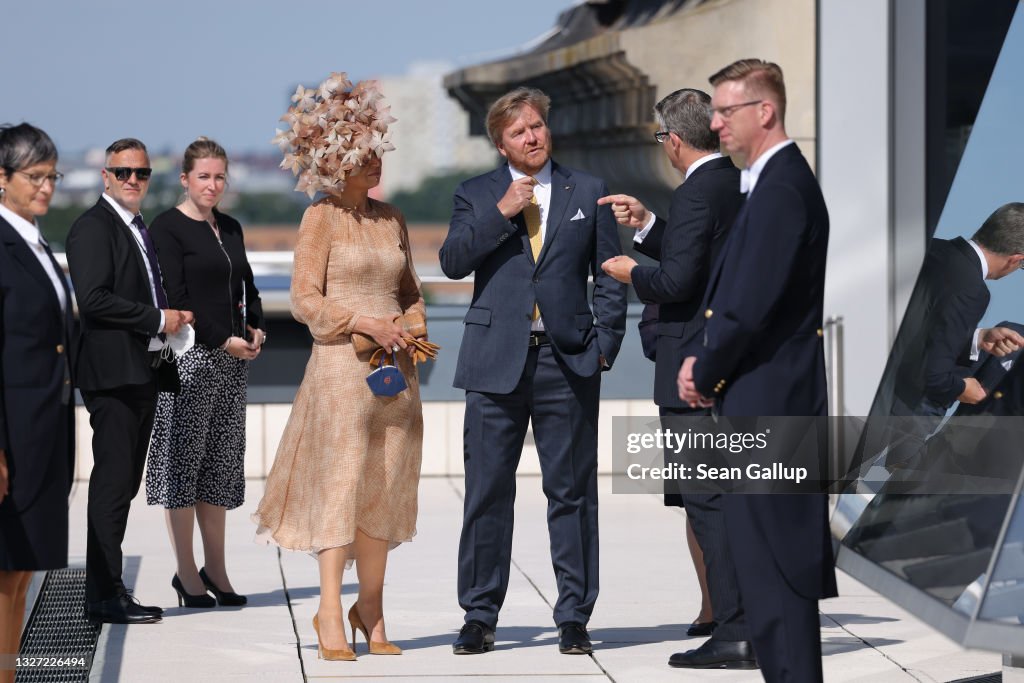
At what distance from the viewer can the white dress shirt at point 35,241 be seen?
168 inches

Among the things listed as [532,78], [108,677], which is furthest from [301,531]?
[532,78]

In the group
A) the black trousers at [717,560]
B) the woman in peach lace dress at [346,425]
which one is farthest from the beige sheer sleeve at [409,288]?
the black trousers at [717,560]

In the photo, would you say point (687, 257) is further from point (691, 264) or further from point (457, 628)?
point (457, 628)

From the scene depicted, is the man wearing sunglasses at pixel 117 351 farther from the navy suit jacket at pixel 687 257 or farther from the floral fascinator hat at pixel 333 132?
the navy suit jacket at pixel 687 257

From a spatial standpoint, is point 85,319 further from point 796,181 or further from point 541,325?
point 796,181

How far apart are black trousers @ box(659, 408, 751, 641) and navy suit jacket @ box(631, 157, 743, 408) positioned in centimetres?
22

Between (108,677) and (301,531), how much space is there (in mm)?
735

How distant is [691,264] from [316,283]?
118 cm

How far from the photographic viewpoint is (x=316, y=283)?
5121mm

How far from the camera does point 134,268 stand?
582 centimetres

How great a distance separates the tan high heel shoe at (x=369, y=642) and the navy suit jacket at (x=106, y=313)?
3.81 ft

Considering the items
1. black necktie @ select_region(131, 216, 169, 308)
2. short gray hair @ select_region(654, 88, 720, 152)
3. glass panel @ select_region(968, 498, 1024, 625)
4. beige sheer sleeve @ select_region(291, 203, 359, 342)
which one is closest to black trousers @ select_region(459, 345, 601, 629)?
beige sheer sleeve @ select_region(291, 203, 359, 342)

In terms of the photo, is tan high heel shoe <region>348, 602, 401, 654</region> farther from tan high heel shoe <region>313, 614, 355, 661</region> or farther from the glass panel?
the glass panel

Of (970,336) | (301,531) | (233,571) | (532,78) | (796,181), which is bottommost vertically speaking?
(233,571)
